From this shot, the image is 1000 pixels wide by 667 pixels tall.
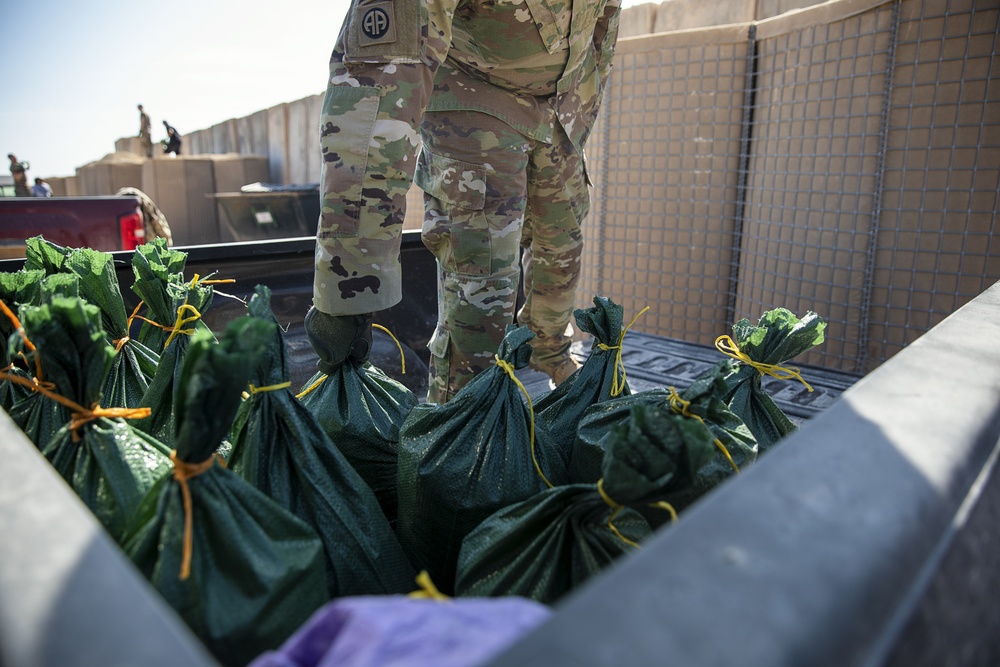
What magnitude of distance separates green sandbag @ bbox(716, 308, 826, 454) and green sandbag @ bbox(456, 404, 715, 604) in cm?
48

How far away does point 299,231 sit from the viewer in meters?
8.85

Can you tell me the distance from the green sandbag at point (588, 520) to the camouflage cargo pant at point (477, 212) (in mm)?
1147

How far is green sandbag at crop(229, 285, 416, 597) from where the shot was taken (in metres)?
0.97

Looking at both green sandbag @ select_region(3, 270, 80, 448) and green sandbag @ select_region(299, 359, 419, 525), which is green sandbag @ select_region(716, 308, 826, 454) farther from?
green sandbag @ select_region(3, 270, 80, 448)

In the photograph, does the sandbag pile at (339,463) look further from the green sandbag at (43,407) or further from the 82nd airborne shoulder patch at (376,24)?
the 82nd airborne shoulder patch at (376,24)

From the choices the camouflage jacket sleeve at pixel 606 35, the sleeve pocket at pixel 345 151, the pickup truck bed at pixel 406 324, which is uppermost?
the camouflage jacket sleeve at pixel 606 35

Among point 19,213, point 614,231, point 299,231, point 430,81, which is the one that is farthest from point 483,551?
point 299,231

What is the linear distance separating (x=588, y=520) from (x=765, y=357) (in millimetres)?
580

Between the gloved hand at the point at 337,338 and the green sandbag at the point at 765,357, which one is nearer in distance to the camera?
the green sandbag at the point at 765,357

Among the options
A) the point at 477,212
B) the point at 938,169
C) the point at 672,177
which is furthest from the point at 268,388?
the point at 672,177

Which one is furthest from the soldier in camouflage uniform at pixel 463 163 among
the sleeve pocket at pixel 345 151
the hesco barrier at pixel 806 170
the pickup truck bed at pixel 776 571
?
the hesco barrier at pixel 806 170

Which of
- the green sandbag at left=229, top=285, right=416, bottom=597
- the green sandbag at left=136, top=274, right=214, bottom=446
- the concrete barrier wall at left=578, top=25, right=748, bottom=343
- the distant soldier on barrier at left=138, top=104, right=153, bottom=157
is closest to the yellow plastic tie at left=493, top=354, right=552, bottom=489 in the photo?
the green sandbag at left=229, top=285, right=416, bottom=597

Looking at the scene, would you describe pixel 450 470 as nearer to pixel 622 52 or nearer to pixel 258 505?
pixel 258 505

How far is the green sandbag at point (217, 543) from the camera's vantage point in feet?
2.35
